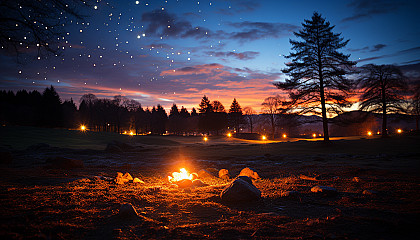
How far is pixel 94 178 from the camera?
7918 mm

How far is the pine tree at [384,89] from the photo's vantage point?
92.1 ft

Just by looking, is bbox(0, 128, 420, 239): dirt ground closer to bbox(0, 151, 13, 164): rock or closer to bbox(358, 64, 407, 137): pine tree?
bbox(0, 151, 13, 164): rock

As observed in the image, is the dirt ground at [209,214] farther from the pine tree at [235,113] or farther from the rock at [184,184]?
the pine tree at [235,113]

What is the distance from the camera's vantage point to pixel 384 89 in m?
28.2

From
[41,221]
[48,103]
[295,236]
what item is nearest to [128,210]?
[41,221]

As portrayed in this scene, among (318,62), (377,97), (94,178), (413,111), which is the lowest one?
(94,178)

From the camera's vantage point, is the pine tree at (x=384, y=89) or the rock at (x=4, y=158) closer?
the rock at (x=4, y=158)

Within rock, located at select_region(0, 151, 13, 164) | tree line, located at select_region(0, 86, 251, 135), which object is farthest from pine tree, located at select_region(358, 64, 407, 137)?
tree line, located at select_region(0, 86, 251, 135)

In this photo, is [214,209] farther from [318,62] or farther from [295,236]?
[318,62]

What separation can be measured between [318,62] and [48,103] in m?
81.0

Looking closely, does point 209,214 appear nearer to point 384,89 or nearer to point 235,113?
point 384,89

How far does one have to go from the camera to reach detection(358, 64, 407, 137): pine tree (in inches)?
1105

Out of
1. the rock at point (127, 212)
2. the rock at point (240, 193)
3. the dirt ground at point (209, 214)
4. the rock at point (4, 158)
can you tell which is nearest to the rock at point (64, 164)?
the rock at point (4, 158)

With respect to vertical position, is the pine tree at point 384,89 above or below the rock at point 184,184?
above
